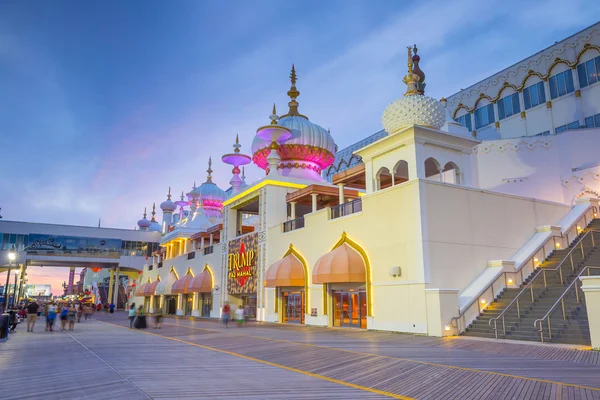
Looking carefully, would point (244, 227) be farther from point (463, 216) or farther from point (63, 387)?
point (63, 387)

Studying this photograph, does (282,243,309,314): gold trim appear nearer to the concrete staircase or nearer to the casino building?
the casino building

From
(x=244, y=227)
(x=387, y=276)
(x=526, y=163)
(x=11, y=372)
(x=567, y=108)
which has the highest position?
(x=567, y=108)

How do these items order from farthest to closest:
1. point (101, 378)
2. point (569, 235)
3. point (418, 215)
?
point (569, 235), point (418, 215), point (101, 378)

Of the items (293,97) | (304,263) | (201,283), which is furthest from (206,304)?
(293,97)

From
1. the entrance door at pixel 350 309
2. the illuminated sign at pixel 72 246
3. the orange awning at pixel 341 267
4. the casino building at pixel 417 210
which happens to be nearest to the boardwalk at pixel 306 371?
the casino building at pixel 417 210

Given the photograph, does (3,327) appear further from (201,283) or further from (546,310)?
(201,283)

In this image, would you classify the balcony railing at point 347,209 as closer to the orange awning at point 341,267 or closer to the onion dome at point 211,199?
the orange awning at point 341,267

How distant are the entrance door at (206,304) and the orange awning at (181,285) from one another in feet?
4.96

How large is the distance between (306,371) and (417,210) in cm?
972

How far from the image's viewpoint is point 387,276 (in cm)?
1781

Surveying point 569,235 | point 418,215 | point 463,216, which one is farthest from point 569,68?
point 418,215

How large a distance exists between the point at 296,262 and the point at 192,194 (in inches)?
1068

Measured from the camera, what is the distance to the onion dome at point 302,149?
3048 centimetres

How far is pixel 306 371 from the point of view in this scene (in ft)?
27.2
